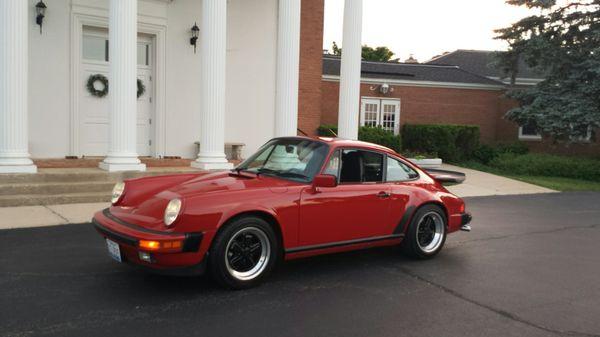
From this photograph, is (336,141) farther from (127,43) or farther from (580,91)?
(580,91)

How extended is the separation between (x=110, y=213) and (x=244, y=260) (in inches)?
54.2

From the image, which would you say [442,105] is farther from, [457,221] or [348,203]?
[348,203]

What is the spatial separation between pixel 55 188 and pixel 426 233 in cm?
686

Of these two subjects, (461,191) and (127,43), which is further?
(461,191)

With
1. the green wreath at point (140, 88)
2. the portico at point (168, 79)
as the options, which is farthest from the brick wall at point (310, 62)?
the green wreath at point (140, 88)

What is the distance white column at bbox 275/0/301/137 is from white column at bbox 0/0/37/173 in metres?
5.60

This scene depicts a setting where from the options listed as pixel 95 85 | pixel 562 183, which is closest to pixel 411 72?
pixel 562 183

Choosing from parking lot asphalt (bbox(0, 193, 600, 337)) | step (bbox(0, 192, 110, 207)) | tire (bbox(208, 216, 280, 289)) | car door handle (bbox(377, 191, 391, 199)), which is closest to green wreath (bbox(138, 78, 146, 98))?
step (bbox(0, 192, 110, 207))

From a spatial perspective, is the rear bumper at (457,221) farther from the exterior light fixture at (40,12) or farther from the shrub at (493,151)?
the shrub at (493,151)

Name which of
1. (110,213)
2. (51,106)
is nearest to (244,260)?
(110,213)

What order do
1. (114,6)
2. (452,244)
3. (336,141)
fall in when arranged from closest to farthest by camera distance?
(336,141) → (452,244) → (114,6)

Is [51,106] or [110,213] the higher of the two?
[51,106]

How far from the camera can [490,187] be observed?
15367 millimetres

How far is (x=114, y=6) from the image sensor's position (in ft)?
35.6
